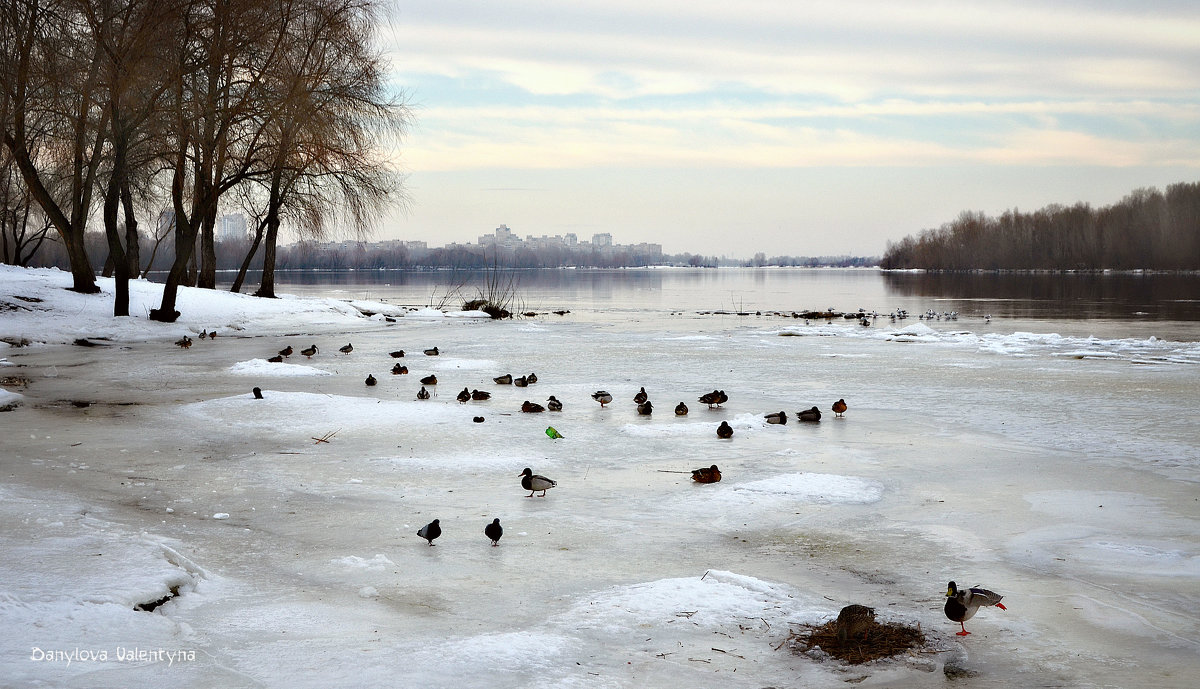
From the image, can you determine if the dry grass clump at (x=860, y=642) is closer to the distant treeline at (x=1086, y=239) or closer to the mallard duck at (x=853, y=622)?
the mallard duck at (x=853, y=622)

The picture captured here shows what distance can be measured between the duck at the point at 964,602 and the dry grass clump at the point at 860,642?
188 millimetres

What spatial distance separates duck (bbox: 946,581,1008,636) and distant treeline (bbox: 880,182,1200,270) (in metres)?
124

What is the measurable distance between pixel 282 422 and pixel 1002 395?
31.2ft

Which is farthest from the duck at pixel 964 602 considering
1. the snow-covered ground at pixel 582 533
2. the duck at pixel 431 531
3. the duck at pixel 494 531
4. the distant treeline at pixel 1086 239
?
the distant treeline at pixel 1086 239

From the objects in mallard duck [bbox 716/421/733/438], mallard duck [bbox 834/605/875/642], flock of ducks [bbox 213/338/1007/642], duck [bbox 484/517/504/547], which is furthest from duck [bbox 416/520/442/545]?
mallard duck [bbox 716/421/733/438]

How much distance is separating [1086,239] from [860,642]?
13617 centimetres

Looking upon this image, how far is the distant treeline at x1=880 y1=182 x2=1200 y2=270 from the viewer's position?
111938 millimetres

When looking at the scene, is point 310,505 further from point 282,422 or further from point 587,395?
point 587,395

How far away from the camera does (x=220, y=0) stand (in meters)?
21.6

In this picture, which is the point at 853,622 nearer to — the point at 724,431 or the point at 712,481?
the point at 712,481

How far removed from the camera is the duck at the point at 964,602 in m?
4.29

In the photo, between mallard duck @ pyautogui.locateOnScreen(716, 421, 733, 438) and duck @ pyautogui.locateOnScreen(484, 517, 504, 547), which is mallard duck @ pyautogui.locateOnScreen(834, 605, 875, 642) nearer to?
duck @ pyautogui.locateOnScreen(484, 517, 504, 547)

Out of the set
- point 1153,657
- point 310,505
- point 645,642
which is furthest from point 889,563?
point 310,505

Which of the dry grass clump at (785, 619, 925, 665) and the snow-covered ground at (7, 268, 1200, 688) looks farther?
the dry grass clump at (785, 619, 925, 665)
